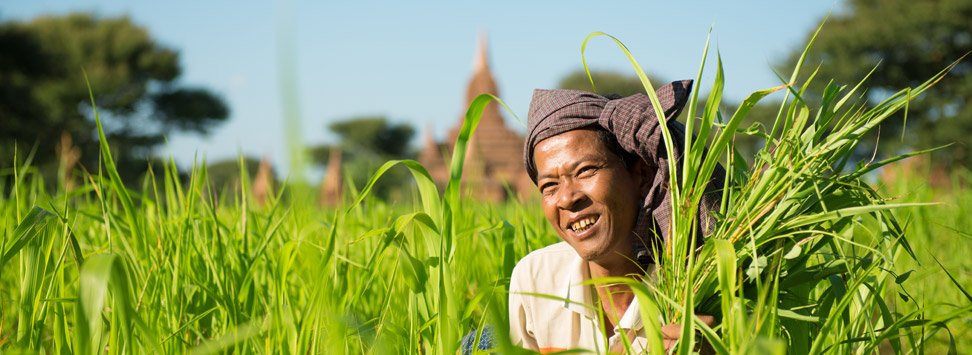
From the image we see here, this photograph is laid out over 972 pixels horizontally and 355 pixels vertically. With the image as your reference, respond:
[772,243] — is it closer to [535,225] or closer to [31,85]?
[535,225]

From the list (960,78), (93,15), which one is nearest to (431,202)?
(960,78)

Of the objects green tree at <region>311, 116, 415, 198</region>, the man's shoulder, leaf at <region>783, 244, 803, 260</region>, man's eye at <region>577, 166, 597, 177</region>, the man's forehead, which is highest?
the man's forehead

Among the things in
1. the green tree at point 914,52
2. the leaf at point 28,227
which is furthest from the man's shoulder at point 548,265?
the green tree at point 914,52

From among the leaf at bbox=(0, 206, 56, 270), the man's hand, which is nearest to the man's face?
the man's hand

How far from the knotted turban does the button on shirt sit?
236mm

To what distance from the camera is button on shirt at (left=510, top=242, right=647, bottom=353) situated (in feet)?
5.90

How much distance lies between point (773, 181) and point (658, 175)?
0.29 m

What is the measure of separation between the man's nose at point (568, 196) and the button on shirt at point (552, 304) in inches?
8.9

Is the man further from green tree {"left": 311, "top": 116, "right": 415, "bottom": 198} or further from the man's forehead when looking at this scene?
green tree {"left": 311, "top": 116, "right": 415, "bottom": 198}

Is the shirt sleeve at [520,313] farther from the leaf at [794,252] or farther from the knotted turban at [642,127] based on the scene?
the leaf at [794,252]

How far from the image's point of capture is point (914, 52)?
23438 millimetres

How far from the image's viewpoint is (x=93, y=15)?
85.1ft

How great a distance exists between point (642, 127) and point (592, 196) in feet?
0.57

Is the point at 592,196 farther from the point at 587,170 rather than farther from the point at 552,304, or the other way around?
the point at 552,304
